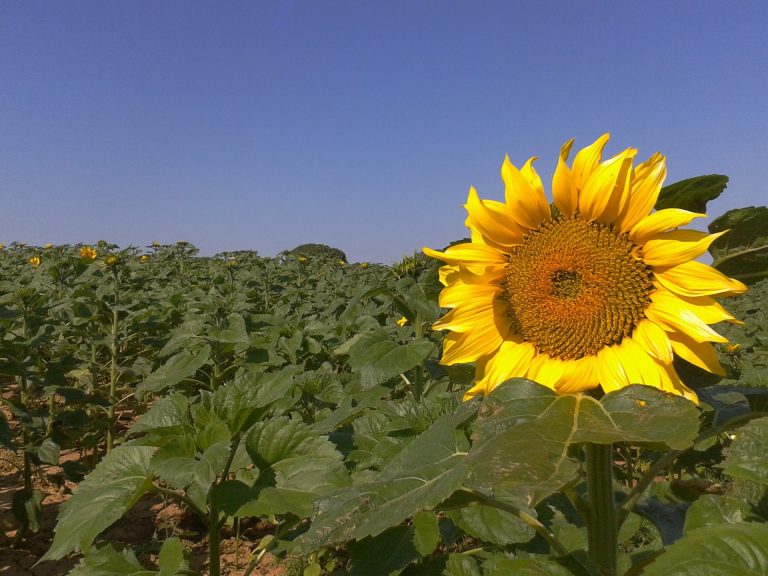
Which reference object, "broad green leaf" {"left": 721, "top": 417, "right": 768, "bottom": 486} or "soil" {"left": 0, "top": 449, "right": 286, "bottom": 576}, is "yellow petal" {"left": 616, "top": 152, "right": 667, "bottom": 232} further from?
"soil" {"left": 0, "top": 449, "right": 286, "bottom": 576}

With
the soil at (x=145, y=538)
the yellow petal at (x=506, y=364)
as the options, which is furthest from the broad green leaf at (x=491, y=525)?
the soil at (x=145, y=538)

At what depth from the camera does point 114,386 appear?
4312mm

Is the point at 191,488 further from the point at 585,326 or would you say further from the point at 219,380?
the point at 219,380

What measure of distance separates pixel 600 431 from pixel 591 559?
1.50 ft

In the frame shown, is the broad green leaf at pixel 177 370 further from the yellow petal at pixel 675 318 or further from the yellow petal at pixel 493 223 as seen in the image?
the yellow petal at pixel 675 318

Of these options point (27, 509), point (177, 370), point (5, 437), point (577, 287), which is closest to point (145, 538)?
point (27, 509)

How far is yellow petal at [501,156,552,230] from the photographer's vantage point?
1.08m

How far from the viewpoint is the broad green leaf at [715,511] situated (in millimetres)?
1062

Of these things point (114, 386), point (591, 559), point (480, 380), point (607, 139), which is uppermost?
point (114, 386)

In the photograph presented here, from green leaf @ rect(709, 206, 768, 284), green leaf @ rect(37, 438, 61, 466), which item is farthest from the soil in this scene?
green leaf @ rect(709, 206, 768, 284)

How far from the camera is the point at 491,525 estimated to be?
1.49m

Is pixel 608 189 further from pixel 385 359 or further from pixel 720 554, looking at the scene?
pixel 385 359

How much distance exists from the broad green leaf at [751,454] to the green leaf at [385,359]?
1370mm

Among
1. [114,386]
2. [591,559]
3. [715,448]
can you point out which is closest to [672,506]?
[715,448]
